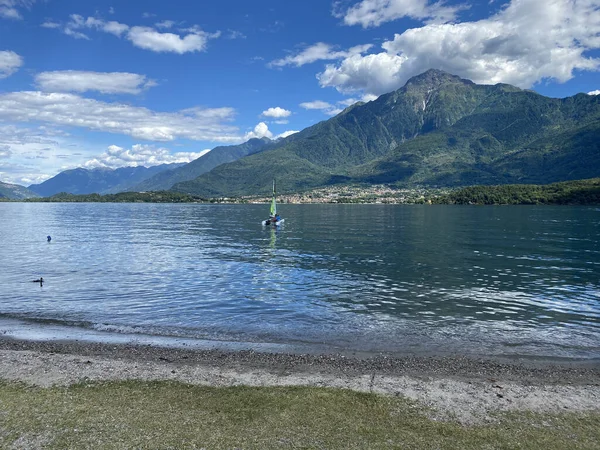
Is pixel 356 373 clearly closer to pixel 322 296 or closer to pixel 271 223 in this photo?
pixel 322 296

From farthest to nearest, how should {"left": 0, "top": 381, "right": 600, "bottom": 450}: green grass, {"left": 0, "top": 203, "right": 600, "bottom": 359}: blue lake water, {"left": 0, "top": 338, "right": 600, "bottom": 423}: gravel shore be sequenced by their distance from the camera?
{"left": 0, "top": 203, "right": 600, "bottom": 359}: blue lake water, {"left": 0, "top": 338, "right": 600, "bottom": 423}: gravel shore, {"left": 0, "top": 381, "right": 600, "bottom": 450}: green grass

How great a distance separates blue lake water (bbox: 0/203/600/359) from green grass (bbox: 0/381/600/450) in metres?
10.0

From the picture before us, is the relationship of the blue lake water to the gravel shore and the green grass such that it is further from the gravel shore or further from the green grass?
the green grass

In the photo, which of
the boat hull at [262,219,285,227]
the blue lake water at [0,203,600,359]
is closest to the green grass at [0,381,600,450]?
the blue lake water at [0,203,600,359]

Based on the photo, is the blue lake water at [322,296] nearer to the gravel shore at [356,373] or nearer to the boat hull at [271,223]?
the gravel shore at [356,373]

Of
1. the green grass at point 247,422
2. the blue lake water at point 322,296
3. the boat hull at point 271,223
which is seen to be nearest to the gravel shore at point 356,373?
the green grass at point 247,422

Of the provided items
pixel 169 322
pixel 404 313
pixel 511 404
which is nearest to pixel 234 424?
pixel 511 404

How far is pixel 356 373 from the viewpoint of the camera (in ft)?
75.9

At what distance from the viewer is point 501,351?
2794cm

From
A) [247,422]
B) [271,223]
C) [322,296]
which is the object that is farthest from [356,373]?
[271,223]

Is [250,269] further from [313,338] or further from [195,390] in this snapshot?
[195,390]

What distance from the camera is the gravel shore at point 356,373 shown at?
1973cm

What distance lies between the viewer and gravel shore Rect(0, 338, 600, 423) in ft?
64.7

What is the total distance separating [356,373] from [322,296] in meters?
21.1
